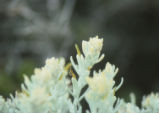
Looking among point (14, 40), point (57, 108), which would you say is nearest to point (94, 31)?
point (14, 40)

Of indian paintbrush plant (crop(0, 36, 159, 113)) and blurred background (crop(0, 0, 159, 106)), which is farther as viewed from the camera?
blurred background (crop(0, 0, 159, 106))

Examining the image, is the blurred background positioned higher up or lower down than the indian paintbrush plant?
higher up

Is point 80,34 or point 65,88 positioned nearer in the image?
point 65,88

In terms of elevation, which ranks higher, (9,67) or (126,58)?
(126,58)

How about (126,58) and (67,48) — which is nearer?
(67,48)

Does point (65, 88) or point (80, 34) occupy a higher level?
point (80, 34)

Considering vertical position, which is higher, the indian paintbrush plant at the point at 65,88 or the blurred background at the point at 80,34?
the blurred background at the point at 80,34

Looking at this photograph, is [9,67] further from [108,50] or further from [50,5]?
[108,50]

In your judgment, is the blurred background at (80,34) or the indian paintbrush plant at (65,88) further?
the blurred background at (80,34)
